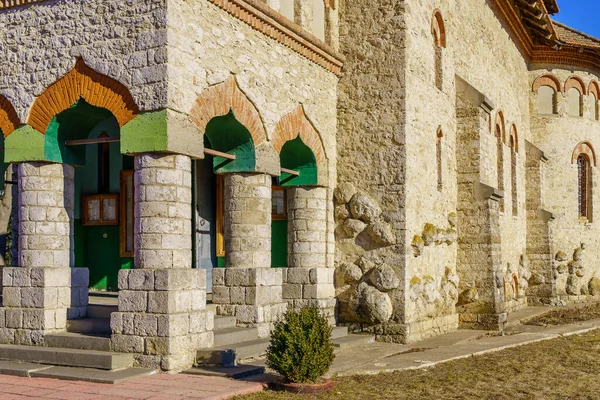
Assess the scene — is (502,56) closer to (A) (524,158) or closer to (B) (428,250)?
(A) (524,158)

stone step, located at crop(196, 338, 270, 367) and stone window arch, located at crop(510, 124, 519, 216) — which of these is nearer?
stone step, located at crop(196, 338, 270, 367)

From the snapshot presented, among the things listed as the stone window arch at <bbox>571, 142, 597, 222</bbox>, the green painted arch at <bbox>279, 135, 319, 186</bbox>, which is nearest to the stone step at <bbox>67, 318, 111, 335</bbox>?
Result: the green painted arch at <bbox>279, 135, 319, 186</bbox>

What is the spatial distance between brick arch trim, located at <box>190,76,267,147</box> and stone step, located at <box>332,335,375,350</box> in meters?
3.16

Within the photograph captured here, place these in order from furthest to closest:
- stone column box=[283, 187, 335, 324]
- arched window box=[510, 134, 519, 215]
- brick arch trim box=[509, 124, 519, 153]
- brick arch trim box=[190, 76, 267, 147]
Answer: brick arch trim box=[509, 124, 519, 153], arched window box=[510, 134, 519, 215], stone column box=[283, 187, 335, 324], brick arch trim box=[190, 76, 267, 147]

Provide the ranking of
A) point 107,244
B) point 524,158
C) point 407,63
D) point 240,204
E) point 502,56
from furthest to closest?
point 524,158 → point 502,56 → point 107,244 → point 407,63 → point 240,204

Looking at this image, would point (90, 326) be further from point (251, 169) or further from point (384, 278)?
point (384, 278)

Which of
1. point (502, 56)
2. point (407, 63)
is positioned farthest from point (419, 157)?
point (502, 56)

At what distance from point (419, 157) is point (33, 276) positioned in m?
6.47

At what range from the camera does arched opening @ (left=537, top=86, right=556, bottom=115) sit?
21.4 metres

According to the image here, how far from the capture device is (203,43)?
9.30 meters

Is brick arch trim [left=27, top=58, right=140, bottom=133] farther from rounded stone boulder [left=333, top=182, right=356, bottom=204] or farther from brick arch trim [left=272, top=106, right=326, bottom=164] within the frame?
rounded stone boulder [left=333, top=182, right=356, bottom=204]

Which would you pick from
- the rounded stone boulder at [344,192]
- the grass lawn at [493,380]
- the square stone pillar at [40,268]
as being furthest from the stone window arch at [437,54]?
the square stone pillar at [40,268]

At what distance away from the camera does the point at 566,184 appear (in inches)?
837

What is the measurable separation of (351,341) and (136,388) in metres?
4.48
